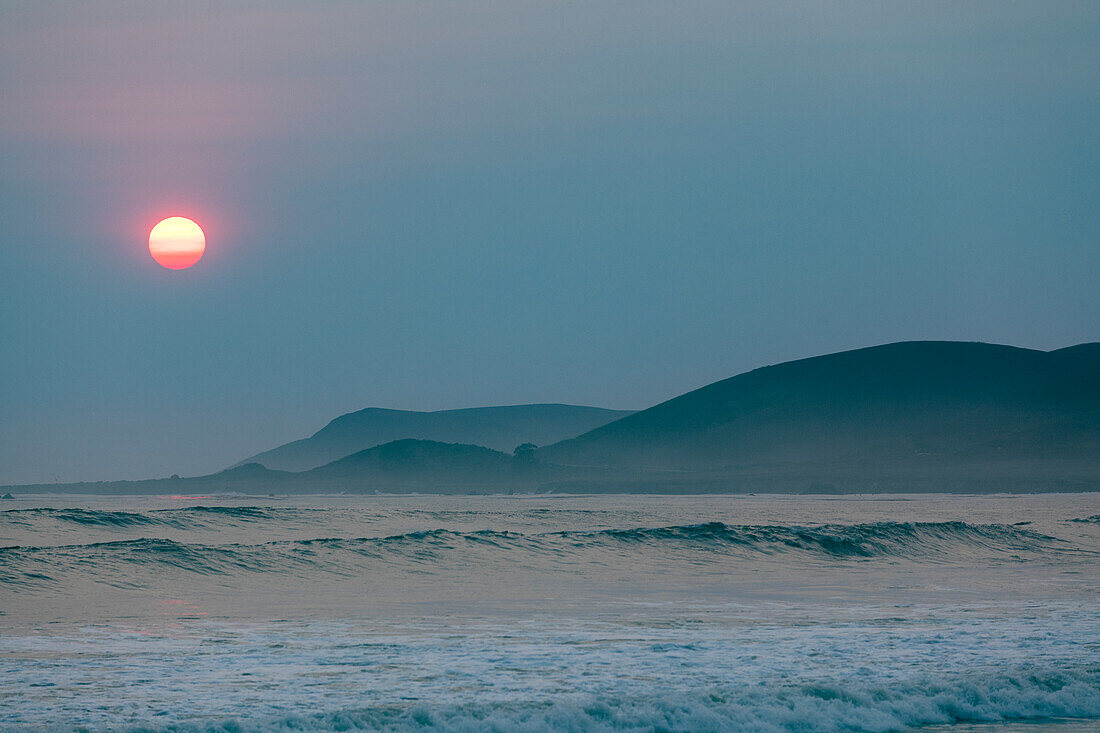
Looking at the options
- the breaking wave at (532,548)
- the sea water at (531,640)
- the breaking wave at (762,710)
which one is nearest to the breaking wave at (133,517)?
the breaking wave at (532,548)

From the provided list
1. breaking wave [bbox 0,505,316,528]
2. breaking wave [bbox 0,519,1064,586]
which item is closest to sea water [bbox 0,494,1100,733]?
breaking wave [bbox 0,519,1064,586]

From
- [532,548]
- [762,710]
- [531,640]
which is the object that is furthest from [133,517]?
[762,710]

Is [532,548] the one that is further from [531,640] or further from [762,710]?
[762,710]

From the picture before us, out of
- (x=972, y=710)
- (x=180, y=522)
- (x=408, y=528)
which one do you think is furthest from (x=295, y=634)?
(x=180, y=522)

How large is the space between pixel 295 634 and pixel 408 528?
88.3 ft

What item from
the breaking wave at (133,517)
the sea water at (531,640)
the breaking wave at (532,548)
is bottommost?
the sea water at (531,640)

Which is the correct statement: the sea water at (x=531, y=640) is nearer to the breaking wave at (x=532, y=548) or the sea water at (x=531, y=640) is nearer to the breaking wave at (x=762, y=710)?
the breaking wave at (x=762, y=710)

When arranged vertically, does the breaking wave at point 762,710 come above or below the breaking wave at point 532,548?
below

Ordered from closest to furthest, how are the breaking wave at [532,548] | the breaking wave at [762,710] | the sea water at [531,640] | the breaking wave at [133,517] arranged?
the breaking wave at [762,710] < the sea water at [531,640] < the breaking wave at [532,548] < the breaking wave at [133,517]

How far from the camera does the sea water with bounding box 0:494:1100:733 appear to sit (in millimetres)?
12445

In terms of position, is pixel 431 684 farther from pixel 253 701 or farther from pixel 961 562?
pixel 961 562

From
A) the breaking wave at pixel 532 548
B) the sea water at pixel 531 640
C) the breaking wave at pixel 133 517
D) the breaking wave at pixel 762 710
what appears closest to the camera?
the breaking wave at pixel 762 710

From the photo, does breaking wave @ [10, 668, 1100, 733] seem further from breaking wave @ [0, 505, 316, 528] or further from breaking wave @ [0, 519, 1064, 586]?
breaking wave @ [0, 505, 316, 528]

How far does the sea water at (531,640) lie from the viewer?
12445 millimetres
